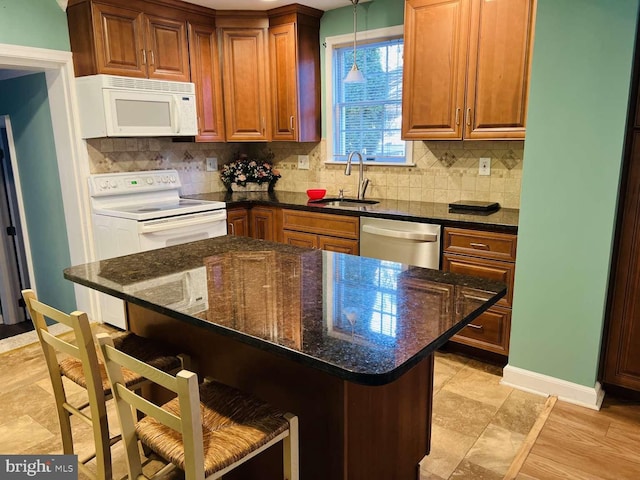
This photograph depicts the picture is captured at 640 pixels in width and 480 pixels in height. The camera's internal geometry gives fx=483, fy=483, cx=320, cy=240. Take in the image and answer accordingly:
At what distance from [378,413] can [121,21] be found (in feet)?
10.6

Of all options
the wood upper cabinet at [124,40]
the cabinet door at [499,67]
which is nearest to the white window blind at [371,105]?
the cabinet door at [499,67]

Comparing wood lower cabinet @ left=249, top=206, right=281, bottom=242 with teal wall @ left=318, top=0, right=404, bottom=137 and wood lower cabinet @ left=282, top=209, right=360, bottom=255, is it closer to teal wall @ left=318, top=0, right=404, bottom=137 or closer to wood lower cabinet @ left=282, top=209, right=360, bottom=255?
wood lower cabinet @ left=282, top=209, right=360, bottom=255

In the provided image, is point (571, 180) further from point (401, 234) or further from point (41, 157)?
point (41, 157)

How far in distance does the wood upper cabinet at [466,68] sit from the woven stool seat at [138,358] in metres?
2.30

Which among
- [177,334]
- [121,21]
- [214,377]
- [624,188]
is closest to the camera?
[214,377]

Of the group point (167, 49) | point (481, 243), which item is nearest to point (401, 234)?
point (481, 243)

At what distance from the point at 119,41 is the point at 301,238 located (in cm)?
193

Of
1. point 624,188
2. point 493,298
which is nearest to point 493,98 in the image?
point 624,188

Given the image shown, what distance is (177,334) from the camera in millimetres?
1963

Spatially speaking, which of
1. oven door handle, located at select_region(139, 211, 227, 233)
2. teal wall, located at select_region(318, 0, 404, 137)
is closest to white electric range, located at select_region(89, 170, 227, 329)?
oven door handle, located at select_region(139, 211, 227, 233)

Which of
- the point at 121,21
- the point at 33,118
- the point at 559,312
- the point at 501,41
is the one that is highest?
the point at 121,21

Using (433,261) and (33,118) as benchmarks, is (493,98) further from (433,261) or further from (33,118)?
(33,118)

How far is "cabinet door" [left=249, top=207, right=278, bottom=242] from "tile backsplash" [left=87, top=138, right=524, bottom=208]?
66 cm

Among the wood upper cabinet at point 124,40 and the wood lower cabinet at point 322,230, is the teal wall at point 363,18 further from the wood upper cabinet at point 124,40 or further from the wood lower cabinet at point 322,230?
the wood upper cabinet at point 124,40
